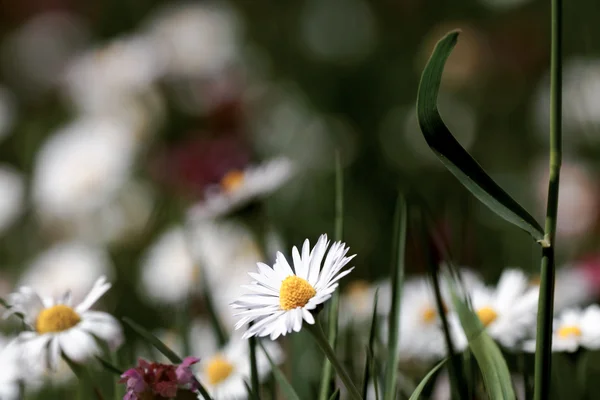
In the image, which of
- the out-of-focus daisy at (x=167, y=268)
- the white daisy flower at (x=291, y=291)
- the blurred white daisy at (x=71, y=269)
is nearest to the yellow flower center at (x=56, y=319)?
the white daisy flower at (x=291, y=291)

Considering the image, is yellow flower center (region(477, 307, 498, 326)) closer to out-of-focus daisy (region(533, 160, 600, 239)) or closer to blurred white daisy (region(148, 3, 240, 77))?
out-of-focus daisy (region(533, 160, 600, 239))

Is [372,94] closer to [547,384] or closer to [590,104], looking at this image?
[590,104]

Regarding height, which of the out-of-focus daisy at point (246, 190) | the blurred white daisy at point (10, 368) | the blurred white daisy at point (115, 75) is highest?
the blurred white daisy at point (115, 75)

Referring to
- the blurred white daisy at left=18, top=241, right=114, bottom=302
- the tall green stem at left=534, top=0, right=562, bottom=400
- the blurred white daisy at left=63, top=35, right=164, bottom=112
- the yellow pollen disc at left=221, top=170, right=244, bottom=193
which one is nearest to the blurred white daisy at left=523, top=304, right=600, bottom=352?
the tall green stem at left=534, top=0, right=562, bottom=400

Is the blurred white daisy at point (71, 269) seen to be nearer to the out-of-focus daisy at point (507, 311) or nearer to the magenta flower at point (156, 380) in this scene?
the out-of-focus daisy at point (507, 311)

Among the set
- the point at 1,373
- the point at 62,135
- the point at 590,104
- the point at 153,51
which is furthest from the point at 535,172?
the point at 1,373
